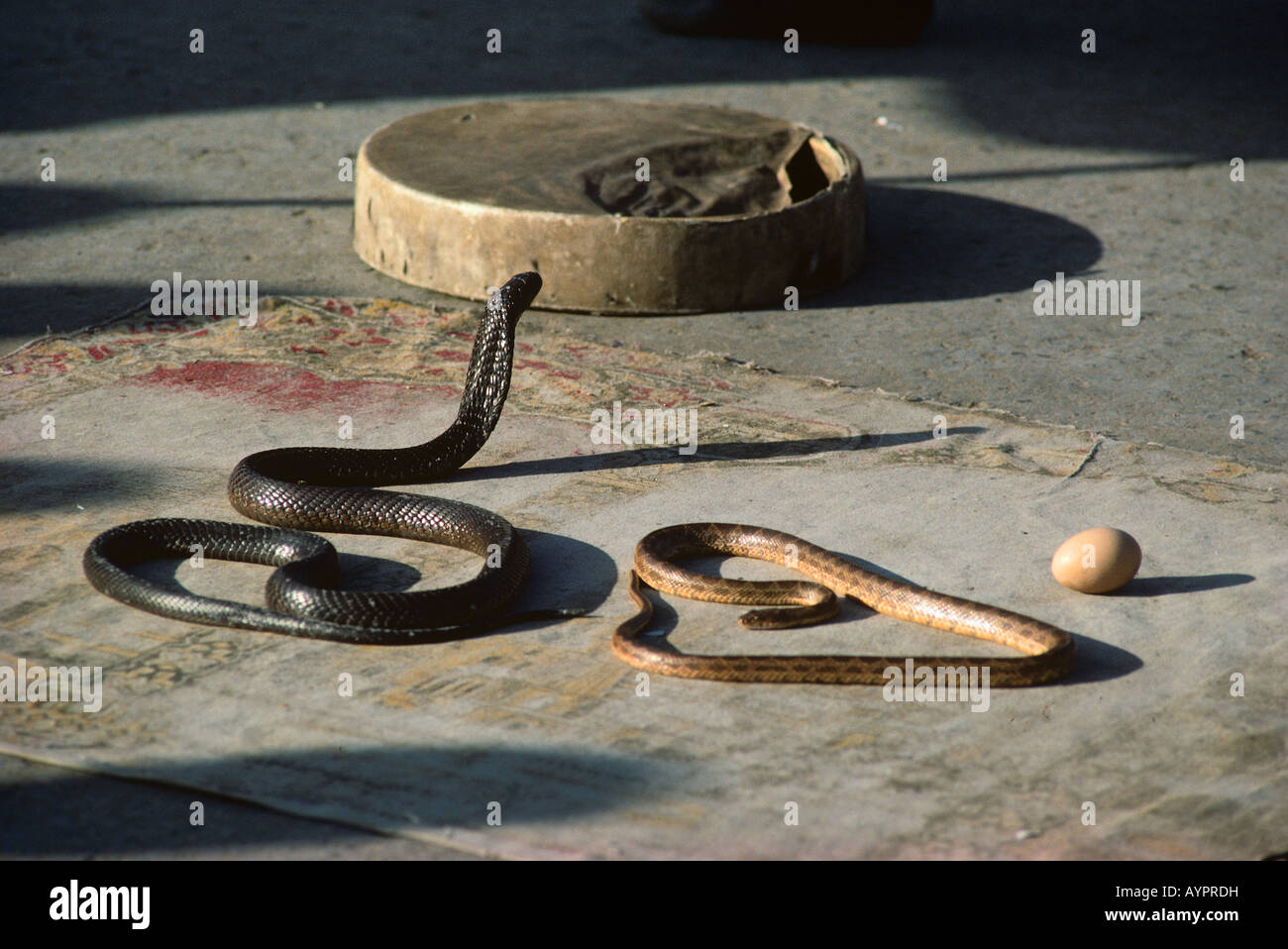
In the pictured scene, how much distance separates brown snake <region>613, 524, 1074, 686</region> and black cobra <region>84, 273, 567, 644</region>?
0.40 m

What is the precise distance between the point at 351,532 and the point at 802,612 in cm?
168

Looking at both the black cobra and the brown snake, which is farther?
the black cobra

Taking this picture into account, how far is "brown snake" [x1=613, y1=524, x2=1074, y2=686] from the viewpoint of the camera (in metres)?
4.13

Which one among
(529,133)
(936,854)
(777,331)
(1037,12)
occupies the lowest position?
(936,854)

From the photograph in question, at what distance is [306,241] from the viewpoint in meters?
8.34

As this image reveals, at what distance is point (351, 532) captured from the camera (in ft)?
16.9

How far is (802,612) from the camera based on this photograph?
446 cm

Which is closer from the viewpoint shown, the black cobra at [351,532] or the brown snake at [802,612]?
the brown snake at [802,612]

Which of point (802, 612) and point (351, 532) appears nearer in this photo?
point (802, 612)

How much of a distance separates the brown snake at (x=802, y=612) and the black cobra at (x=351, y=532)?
0.40m

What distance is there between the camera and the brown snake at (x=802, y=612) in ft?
13.6

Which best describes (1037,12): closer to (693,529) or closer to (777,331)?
(777,331)

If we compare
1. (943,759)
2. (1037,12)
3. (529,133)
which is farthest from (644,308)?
(1037,12)

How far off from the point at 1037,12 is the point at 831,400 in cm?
923
